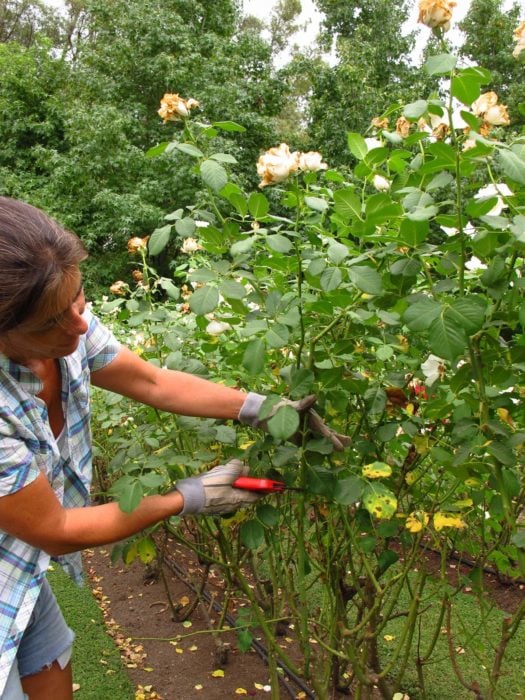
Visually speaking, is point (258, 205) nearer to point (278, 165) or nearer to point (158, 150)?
point (278, 165)

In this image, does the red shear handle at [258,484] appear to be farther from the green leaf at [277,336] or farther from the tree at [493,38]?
the tree at [493,38]

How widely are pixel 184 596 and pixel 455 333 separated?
292cm

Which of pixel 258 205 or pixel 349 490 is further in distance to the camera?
pixel 349 490

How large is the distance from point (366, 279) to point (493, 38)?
1631cm

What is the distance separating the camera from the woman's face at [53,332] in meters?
1.30

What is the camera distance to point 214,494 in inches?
60.2

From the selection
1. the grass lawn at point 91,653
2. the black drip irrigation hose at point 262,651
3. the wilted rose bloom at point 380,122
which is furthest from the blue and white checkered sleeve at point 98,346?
the grass lawn at point 91,653

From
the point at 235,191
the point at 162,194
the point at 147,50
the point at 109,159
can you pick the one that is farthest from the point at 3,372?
the point at 147,50

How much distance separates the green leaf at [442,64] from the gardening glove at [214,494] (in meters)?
0.97

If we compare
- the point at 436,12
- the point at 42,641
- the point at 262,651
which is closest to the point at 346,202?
the point at 436,12

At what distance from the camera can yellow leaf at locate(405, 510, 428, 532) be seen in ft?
4.84

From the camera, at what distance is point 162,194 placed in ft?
43.0

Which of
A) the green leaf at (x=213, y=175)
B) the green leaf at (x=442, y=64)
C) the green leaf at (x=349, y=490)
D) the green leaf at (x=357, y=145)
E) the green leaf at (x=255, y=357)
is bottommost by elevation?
the green leaf at (x=349, y=490)

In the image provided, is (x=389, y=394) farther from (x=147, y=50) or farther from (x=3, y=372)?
(x=147, y=50)
